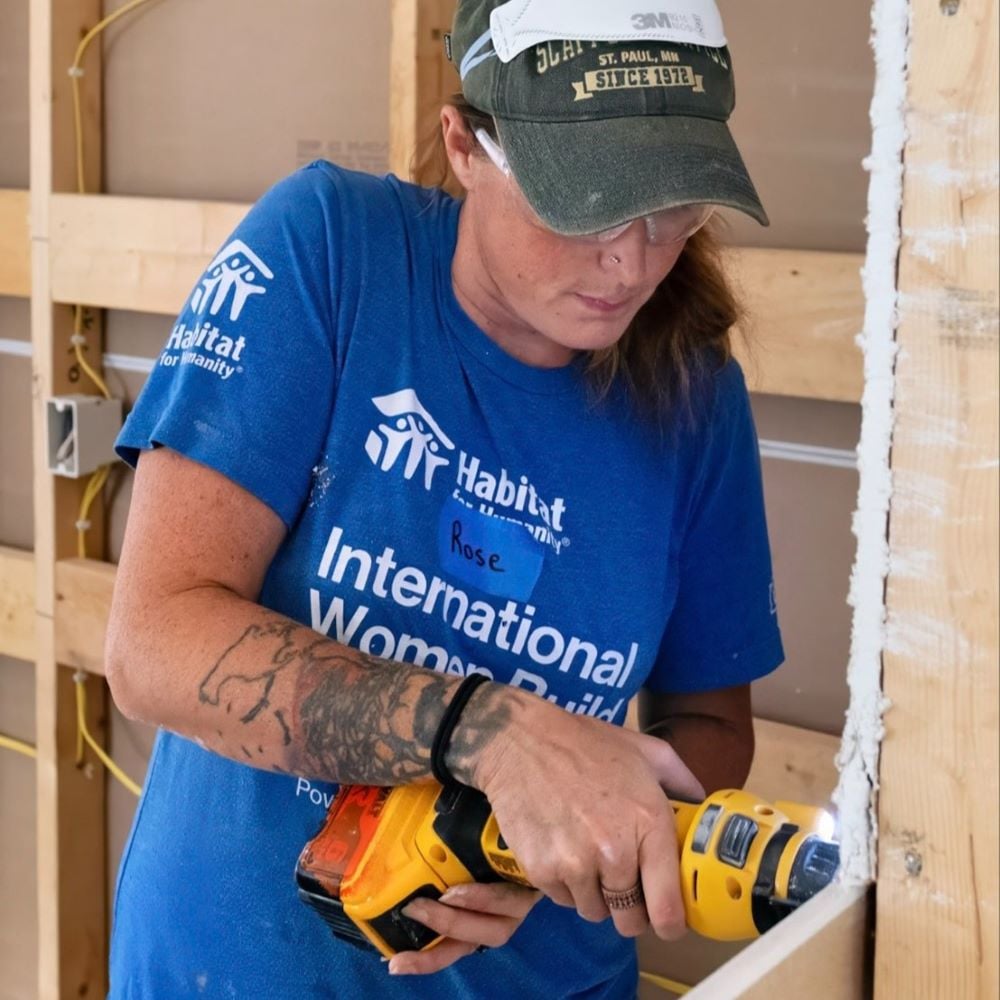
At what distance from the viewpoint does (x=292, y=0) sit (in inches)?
91.4

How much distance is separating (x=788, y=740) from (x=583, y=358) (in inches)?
33.4

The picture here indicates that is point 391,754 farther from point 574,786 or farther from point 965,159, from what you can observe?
point 965,159

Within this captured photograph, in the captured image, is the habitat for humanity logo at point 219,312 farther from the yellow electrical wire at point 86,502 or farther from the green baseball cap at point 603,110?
the yellow electrical wire at point 86,502

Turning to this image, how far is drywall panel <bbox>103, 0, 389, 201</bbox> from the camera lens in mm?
2266

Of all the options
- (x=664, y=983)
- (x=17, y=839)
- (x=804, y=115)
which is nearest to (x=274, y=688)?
(x=804, y=115)

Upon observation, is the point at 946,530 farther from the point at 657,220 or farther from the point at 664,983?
the point at 664,983

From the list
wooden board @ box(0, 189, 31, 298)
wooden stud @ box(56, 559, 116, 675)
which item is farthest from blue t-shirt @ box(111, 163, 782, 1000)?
wooden board @ box(0, 189, 31, 298)

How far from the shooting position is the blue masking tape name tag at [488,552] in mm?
1106

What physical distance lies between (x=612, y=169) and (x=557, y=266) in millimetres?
103

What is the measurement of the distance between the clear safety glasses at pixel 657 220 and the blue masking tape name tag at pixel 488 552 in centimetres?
24

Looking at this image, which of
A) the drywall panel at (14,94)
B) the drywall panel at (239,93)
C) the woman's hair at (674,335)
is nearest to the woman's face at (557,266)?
the woman's hair at (674,335)

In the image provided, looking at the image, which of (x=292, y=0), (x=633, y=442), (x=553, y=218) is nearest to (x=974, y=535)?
(x=553, y=218)

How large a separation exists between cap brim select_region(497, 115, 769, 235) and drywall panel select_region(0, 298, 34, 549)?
6.78 ft

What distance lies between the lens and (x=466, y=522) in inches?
43.8
